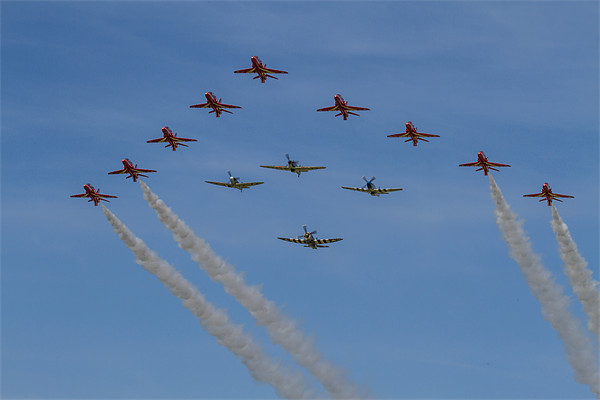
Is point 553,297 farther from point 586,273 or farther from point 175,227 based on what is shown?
point 175,227

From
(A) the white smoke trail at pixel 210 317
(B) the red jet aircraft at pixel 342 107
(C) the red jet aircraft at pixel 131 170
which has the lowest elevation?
(A) the white smoke trail at pixel 210 317

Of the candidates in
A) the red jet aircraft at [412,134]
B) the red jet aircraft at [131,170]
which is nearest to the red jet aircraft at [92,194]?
the red jet aircraft at [131,170]

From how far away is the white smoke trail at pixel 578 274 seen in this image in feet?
377

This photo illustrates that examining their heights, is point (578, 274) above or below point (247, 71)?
below

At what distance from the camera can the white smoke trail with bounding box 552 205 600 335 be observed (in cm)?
11494

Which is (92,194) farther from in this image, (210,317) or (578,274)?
(578,274)

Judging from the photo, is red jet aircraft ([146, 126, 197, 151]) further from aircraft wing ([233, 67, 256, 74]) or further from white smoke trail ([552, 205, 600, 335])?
white smoke trail ([552, 205, 600, 335])

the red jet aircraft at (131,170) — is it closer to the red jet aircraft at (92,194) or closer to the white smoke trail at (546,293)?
the red jet aircraft at (92,194)

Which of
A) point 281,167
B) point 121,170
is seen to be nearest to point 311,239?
point 281,167

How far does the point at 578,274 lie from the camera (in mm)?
117625

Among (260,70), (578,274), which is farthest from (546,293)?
(260,70)

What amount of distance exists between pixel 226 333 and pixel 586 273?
52088 millimetres

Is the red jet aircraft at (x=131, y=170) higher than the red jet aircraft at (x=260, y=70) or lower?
lower

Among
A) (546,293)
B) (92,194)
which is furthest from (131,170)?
(546,293)
